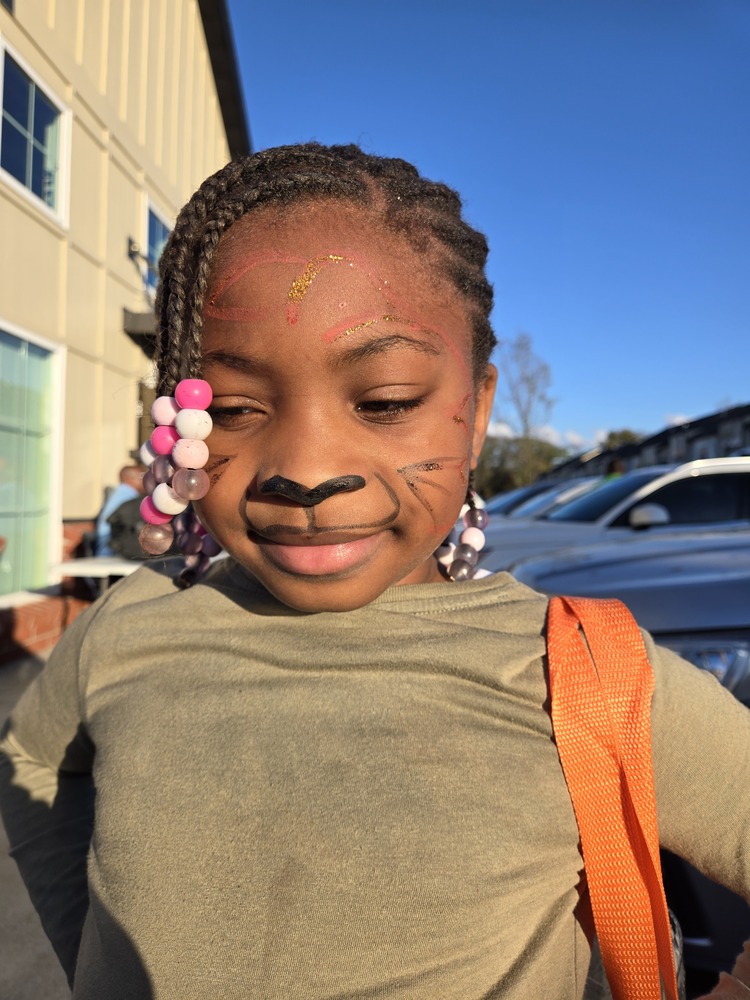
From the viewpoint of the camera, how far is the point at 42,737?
52.5 inches

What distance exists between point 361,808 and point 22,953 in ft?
7.12

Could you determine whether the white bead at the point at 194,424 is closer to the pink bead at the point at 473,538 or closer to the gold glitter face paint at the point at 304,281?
the gold glitter face paint at the point at 304,281

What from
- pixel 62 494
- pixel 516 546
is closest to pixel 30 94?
pixel 62 494

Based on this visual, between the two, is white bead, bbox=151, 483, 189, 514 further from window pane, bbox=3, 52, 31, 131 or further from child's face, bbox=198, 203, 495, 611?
window pane, bbox=3, 52, 31, 131

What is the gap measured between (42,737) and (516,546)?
3.55 metres

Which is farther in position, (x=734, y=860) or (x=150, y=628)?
(x=150, y=628)

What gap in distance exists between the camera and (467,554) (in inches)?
53.1

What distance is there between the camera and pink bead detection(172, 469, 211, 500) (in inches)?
44.3

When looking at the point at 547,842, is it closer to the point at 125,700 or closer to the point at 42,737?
the point at 125,700

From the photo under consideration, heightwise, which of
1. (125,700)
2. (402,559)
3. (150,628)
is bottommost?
(125,700)

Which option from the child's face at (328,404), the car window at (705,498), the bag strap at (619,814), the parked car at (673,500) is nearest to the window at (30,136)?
the parked car at (673,500)

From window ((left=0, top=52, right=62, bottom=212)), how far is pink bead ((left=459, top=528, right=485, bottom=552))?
6620 millimetres

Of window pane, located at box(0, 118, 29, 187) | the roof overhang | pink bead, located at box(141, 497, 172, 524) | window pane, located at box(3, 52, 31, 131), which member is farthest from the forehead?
the roof overhang

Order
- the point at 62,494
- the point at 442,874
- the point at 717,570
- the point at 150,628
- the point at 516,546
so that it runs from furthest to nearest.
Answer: the point at 62,494, the point at 516,546, the point at 717,570, the point at 150,628, the point at 442,874
